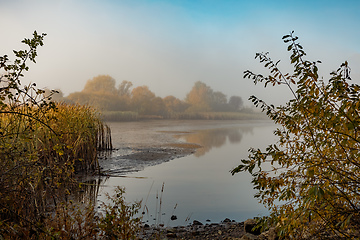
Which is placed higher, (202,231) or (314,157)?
(314,157)

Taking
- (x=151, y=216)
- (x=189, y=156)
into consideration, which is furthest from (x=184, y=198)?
(x=189, y=156)

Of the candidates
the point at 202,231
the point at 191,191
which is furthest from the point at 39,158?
the point at 202,231

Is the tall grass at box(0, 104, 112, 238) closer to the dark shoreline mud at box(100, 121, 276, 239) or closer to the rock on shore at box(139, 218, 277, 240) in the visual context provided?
the dark shoreline mud at box(100, 121, 276, 239)

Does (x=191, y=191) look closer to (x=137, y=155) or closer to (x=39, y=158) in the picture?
(x=39, y=158)

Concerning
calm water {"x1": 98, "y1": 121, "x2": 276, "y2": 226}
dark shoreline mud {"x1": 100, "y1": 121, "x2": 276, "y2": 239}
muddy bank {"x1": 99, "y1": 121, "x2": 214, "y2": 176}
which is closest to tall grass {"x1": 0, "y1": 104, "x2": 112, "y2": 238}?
muddy bank {"x1": 99, "y1": 121, "x2": 214, "y2": 176}

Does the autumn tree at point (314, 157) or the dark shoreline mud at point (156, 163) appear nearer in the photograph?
the autumn tree at point (314, 157)

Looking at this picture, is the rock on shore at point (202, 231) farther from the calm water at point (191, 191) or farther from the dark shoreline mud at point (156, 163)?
the calm water at point (191, 191)

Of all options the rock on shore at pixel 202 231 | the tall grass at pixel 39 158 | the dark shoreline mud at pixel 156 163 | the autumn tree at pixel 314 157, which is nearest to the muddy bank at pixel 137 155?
the dark shoreline mud at pixel 156 163

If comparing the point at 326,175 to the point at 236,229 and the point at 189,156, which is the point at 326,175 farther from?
the point at 189,156

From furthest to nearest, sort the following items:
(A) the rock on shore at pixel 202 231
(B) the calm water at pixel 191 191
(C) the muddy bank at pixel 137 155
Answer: (C) the muddy bank at pixel 137 155 → (B) the calm water at pixel 191 191 → (A) the rock on shore at pixel 202 231

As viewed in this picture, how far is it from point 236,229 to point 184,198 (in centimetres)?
157

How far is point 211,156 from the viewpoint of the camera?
32.1 feet

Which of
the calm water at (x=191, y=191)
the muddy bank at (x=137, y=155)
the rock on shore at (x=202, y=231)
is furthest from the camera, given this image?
the muddy bank at (x=137, y=155)

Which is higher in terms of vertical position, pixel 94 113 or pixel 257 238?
pixel 94 113
